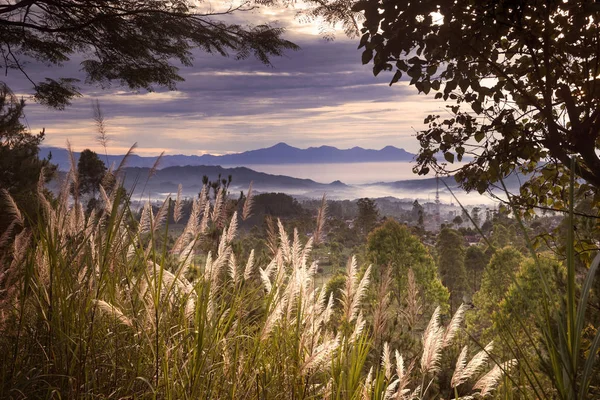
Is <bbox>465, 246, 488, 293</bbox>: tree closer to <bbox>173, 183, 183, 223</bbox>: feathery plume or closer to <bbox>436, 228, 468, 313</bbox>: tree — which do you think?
<bbox>436, 228, 468, 313</bbox>: tree

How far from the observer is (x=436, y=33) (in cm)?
295

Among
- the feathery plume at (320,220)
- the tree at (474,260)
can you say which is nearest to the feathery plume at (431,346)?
the feathery plume at (320,220)

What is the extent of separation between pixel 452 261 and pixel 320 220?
135ft

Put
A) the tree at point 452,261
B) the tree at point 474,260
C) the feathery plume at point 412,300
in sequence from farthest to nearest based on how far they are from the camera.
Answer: the tree at point 474,260 < the tree at point 452,261 < the feathery plume at point 412,300

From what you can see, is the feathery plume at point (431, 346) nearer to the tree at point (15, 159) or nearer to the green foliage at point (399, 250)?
the tree at point (15, 159)

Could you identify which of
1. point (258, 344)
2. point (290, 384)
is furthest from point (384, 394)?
point (258, 344)

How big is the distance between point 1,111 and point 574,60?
451 inches

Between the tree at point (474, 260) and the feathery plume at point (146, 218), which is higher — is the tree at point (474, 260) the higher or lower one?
the lower one

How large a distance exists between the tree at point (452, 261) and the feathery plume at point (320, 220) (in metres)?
39.4

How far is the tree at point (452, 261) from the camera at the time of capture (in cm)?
4066

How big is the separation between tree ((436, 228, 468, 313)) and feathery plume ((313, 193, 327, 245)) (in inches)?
1552

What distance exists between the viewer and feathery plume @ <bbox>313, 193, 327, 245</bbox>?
8.83 feet

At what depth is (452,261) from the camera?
4178cm

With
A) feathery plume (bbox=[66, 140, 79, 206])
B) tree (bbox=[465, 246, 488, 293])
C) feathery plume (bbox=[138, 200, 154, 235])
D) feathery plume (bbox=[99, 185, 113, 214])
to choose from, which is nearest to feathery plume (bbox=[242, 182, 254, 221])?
feathery plume (bbox=[138, 200, 154, 235])
